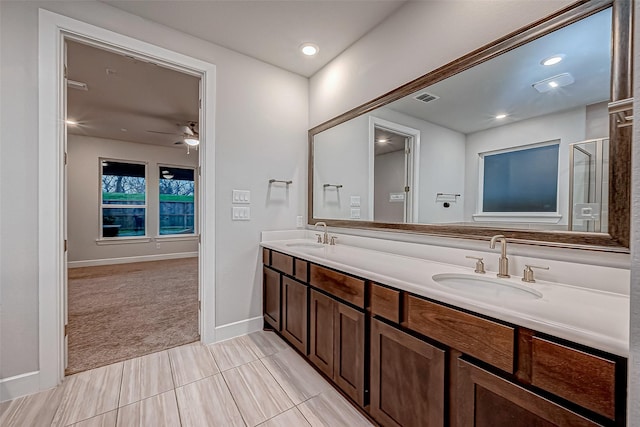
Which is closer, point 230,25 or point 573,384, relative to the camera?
point 573,384

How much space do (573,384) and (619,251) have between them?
0.63 meters

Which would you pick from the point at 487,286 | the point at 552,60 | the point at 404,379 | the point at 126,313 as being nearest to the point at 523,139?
the point at 552,60

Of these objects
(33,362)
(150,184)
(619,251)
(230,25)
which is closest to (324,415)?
(619,251)

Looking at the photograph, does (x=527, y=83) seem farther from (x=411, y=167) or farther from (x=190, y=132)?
(x=190, y=132)

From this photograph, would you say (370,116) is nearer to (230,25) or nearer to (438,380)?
(230,25)

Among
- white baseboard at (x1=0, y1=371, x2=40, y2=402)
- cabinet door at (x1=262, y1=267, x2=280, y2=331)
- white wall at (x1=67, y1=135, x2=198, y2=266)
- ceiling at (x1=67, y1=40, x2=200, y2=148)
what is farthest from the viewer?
white wall at (x1=67, y1=135, x2=198, y2=266)

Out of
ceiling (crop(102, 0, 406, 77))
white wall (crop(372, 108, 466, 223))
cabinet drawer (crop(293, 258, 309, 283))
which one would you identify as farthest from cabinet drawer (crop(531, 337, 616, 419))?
ceiling (crop(102, 0, 406, 77))

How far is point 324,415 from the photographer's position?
5.05ft

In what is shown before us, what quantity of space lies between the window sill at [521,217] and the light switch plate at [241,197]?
6.17 feet

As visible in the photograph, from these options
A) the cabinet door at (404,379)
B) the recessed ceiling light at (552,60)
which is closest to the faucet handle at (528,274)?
the cabinet door at (404,379)

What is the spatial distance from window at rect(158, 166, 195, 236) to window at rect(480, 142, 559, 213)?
6.64 meters

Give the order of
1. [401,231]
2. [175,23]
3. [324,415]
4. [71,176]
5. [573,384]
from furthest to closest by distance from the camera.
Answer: [71,176]
[175,23]
[401,231]
[324,415]
[573,384]

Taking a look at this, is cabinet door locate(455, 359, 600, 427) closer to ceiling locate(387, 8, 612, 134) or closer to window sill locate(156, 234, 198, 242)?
ceiling locate(387, 8, 612, 134)

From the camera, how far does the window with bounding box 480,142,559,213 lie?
125 cm
